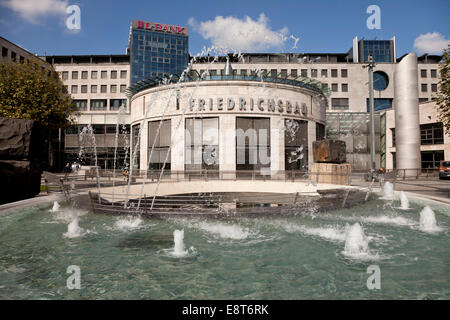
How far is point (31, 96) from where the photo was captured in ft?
83.9

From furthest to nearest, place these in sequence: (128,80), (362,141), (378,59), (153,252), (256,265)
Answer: (378,59) → (128,80) → (362,141) → (153,252) → (256,265)

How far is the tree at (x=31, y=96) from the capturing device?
2452cm

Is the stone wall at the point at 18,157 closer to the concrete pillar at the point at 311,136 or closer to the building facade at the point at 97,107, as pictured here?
the concrete pillar at the point at 311,136

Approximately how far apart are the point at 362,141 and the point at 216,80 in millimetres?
31116

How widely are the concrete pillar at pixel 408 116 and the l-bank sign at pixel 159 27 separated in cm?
5509

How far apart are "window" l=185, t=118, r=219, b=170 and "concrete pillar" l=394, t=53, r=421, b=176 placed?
2691cm

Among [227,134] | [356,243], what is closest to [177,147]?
[227,134]

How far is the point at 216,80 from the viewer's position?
28250 millimetres

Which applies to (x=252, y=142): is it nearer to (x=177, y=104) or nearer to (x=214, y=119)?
(x=214, y=119)

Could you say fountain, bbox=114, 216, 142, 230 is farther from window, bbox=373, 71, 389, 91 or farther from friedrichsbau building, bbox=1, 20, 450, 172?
window, bbox=373, 71, 389, 91

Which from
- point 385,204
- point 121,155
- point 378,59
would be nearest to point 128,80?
point 121,155

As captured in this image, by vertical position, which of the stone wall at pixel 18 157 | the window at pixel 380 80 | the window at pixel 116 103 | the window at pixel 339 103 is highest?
the window at pixel 380 80

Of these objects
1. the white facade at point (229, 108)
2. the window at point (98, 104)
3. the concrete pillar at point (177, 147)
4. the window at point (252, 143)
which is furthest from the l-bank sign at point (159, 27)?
the window at point (252, 143)
